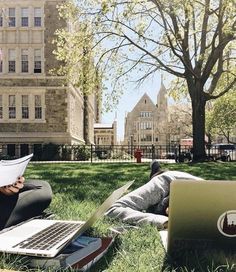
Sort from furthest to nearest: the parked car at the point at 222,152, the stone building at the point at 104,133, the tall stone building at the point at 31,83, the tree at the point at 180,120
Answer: the stone building at the point at 104,133 → the tree at the point at 180,120 → the tall stone building at the point at 31,83 → the parked car at the point at 222,152

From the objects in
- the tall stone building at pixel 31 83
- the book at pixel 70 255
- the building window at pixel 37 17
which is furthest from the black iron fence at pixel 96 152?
the book at pixel 70 255

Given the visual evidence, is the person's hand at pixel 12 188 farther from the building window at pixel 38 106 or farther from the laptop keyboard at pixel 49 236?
the building window at pixel 38 106

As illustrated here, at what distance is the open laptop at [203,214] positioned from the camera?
6.94 feet

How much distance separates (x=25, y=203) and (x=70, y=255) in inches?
40.8

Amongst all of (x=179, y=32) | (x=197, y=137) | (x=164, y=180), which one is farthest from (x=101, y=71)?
(x=164, y=180)

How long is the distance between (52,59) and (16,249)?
29.6 metres

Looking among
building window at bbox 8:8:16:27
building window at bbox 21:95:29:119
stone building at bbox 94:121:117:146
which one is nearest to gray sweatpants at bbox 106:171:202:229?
building window at bbox 21:95:29:119

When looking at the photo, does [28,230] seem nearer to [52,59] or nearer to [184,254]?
[184,254]

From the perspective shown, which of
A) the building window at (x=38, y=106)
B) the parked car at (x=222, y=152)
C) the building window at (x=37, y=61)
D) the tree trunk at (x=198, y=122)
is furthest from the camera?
the building window at (x=37, y=61)

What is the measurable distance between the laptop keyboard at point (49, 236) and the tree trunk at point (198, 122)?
1756 centimetres

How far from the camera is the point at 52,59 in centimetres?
3108

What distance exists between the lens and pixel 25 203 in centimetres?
314

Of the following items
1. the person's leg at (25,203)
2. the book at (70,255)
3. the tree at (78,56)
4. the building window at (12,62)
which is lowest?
the book at (70,255)

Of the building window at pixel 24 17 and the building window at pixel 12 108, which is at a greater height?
the building window at pixel 24 17
